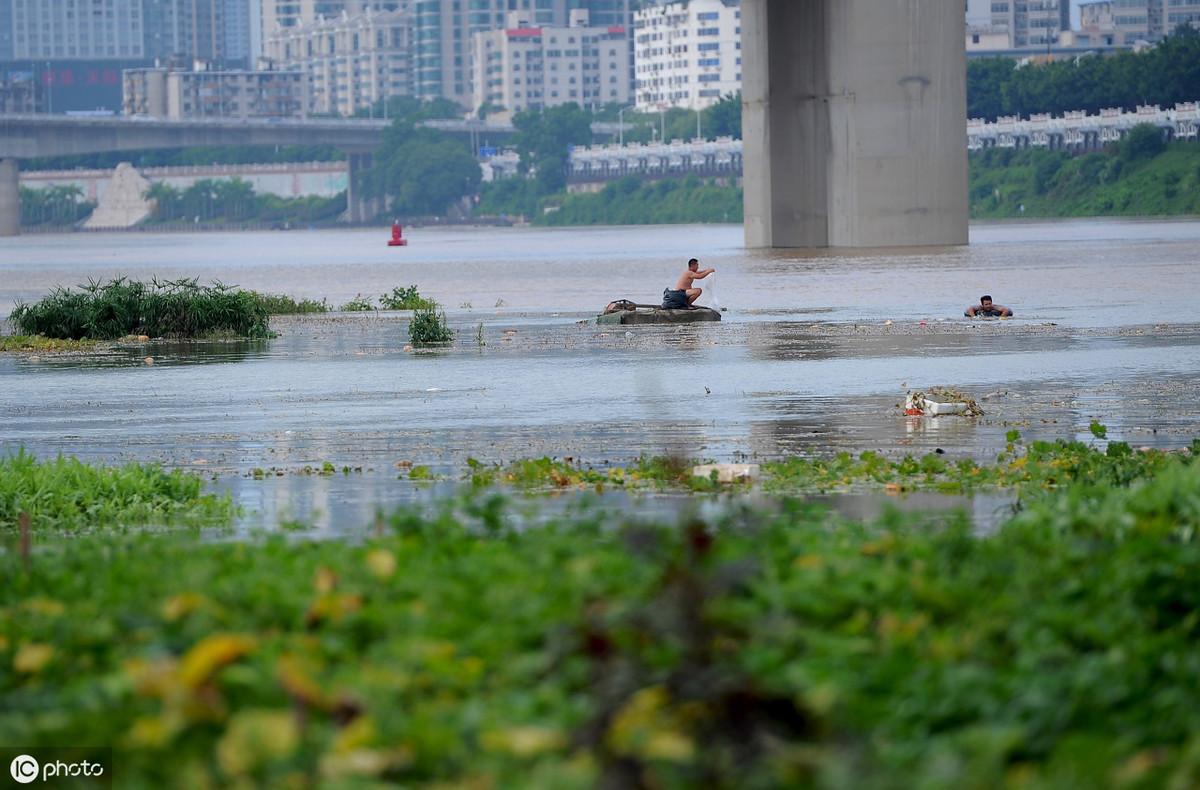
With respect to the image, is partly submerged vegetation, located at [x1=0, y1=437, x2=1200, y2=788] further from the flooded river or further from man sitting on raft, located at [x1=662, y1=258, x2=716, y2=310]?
man sitting on raft, located at [x1=662, y1=258, x2=716, y2=310]

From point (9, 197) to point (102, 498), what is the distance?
537 ft

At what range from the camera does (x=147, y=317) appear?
122 ft

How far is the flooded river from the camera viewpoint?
60.2ft

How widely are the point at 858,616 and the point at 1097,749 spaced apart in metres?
1.67

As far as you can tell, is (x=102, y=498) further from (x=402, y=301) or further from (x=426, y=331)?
(x=402, y=301)

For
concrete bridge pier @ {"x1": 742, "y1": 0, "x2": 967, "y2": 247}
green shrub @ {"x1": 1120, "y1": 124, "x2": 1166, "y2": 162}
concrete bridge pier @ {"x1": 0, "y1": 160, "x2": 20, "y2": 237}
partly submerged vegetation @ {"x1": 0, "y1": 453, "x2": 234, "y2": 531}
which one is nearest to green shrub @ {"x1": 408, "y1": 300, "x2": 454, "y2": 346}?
partly submerged vegetation @ {"x1": 0, "y1": 453, "x2": 234, "y2": 531}

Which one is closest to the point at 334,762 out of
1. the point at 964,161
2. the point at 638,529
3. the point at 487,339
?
the point at 638,529

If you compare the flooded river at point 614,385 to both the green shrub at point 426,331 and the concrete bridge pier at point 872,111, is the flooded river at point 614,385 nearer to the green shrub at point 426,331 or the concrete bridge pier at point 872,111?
the green shrub at point 426,331

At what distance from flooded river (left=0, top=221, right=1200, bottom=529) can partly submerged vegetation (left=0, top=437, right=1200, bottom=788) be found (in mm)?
4535

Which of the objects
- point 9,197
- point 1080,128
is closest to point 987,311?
point 1080,128

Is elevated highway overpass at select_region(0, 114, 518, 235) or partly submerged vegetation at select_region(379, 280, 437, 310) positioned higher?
elevated highway overpass at select_region(0, 114, 518, 235)

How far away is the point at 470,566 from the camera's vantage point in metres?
9.02

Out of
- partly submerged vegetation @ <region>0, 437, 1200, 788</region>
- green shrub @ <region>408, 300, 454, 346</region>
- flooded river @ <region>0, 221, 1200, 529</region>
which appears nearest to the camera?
partly submerged vegetation @ <region>0, 437, 1200, 788</region>

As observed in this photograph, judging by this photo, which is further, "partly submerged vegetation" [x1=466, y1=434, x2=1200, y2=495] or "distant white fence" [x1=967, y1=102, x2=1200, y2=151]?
"distant white fence" [x1=967, y1=102, x2=1200, y2=151]
